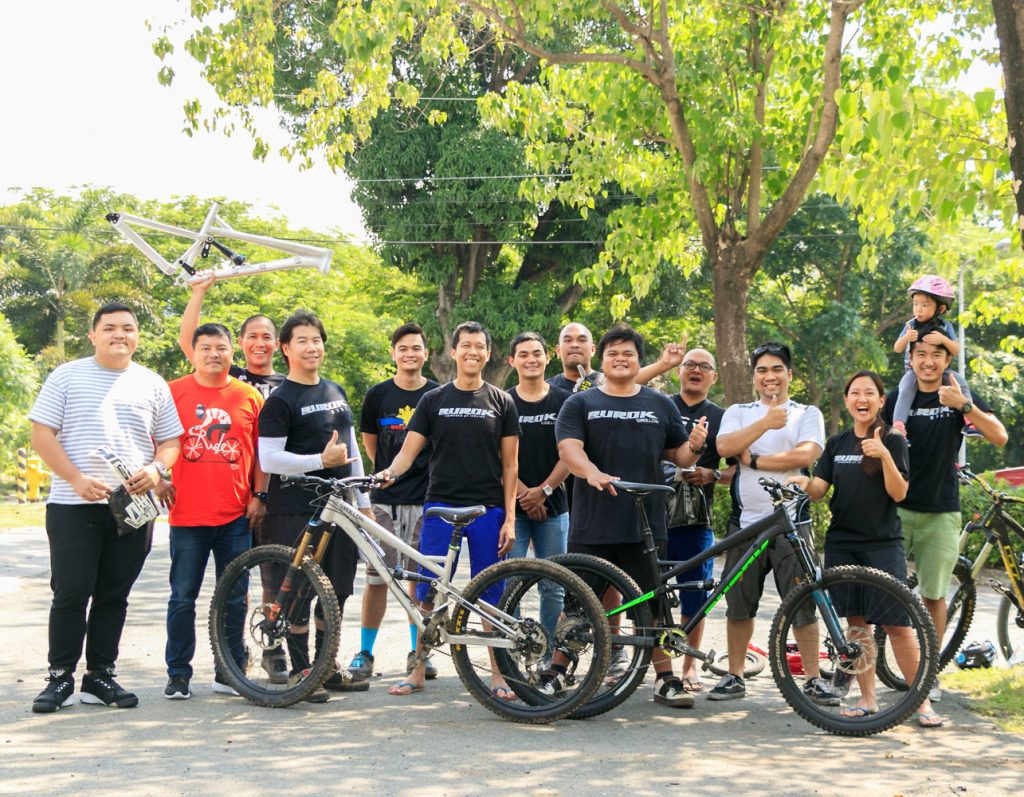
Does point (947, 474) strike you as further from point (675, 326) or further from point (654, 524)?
point (675, 326)

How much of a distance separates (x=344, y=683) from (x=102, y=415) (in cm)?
207

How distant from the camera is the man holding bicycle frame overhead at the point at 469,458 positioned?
23.4ft

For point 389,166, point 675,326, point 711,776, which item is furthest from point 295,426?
point 675,326

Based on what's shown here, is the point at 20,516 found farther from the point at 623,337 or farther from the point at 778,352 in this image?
the point at 778,352

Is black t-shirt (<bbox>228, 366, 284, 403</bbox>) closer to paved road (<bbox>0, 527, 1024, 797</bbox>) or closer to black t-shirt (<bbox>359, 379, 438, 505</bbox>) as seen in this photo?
black t-shirt (<bbox>359, 379, 438, 505</bbox>)

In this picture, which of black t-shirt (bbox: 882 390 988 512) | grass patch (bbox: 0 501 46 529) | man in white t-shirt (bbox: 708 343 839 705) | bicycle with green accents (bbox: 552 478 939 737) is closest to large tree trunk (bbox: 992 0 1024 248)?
black t-shirt (bbox: 882 390 988 512)

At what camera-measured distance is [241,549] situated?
7.21 metres

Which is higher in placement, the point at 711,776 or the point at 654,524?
the point at 654,524

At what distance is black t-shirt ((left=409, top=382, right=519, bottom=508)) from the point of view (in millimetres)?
7117

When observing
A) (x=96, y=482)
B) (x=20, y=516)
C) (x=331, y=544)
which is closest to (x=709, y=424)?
(x=331, y=544)

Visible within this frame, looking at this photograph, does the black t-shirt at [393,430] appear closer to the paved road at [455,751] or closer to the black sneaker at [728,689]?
the paved road at [455,751]

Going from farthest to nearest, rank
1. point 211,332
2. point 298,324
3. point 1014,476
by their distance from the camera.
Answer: point 1014,476
point 298,324
point 211,332

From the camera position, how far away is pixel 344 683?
7.27m

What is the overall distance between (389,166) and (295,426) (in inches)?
A: 856
